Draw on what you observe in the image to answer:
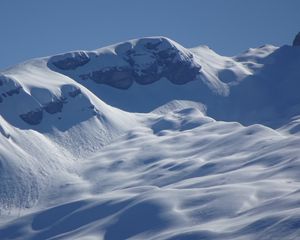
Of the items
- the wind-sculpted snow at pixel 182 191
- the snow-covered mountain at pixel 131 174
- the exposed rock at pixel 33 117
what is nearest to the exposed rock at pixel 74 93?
the snow-covered mountain at pixel 131 174

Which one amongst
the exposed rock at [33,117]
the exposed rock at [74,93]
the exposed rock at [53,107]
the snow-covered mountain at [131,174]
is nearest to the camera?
the snow-covered mountain at [131,174]

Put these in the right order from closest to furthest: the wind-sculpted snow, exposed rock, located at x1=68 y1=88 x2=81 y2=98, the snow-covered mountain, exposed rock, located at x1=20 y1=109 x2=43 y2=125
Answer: the wind-sculpted snow, the snow-covered mountain, exposed rock, located at x1=20 y1=109 x2=43 y2=125, exposed rock, located at x1=68 y1=88 x2=81 y2=98

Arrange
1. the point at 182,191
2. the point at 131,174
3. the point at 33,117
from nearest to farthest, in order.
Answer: the point at 182,191 < the point at 131,174 < the point at 33,117

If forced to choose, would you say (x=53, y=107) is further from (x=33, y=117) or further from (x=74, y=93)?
(x=74, y=93)

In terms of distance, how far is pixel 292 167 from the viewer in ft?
392

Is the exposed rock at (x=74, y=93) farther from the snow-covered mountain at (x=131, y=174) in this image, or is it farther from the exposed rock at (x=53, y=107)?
the exposed rock at (x=53, y=107)

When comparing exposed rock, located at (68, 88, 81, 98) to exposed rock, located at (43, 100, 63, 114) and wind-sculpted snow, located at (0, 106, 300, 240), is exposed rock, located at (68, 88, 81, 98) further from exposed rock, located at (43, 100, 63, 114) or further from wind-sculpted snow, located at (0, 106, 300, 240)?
wind-sculpted snow, located at (0, 106, 300, 240)

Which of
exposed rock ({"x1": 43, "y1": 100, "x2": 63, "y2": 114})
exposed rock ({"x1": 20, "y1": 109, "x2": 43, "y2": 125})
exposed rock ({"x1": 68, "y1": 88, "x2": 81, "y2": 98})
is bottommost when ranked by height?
exposed rock ({"x1": 20, "y1": 109, "x2": 43, "y2": 125})

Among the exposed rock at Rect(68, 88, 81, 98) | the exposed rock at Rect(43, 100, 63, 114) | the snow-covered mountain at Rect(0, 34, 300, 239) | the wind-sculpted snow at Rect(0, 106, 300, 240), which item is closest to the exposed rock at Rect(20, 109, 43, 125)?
the snow-covered mountain at Rect(0, 34, 300, 239)

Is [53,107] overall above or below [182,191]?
above

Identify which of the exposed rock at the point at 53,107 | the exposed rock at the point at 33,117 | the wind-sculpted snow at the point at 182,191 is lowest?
the wind-sculpted snow at the point at 182,191

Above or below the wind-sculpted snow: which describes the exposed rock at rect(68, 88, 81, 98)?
above

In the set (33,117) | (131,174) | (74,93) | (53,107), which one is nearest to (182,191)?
(131,174)

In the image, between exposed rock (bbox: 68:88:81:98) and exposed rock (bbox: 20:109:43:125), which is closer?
exposed rock (bbox: 20:109:43:125)
